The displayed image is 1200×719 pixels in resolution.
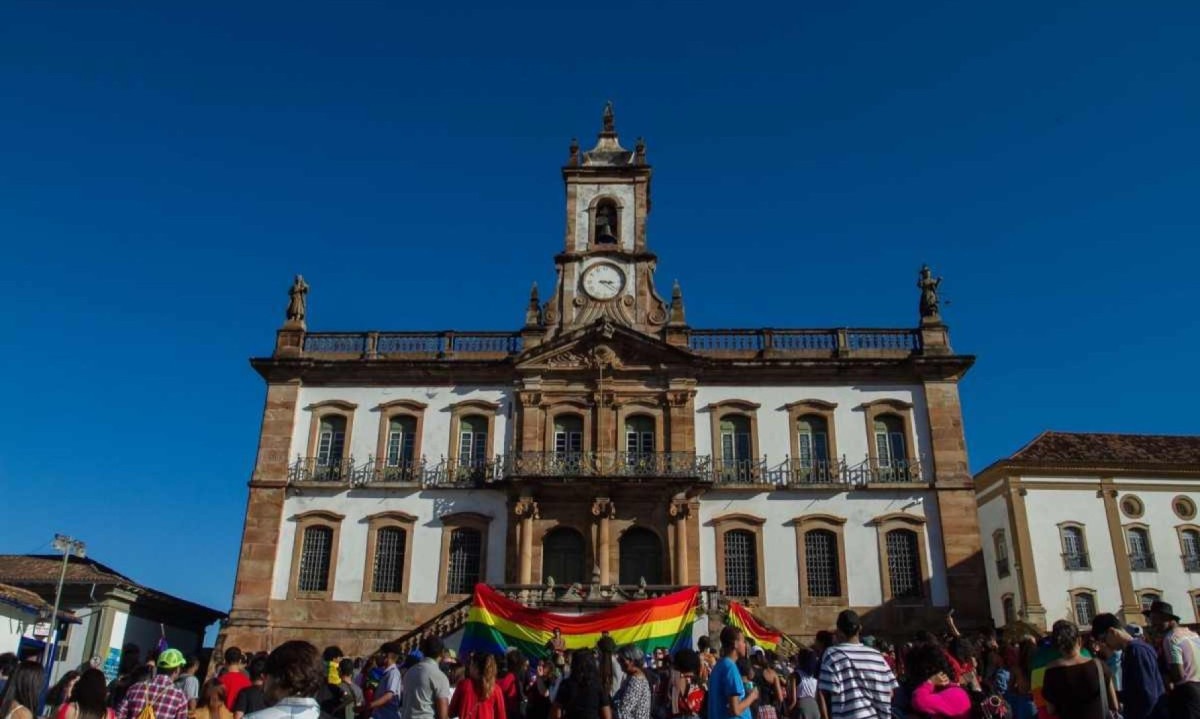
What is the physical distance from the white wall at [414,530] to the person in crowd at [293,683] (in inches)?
883

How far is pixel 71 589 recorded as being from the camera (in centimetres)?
2795

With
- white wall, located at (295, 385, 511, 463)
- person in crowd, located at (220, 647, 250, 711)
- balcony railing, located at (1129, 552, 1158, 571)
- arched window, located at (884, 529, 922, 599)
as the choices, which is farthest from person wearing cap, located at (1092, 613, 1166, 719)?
balcony railing, located at (1129, 552, 1158, 571)

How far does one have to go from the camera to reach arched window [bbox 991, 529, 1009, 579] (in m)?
38.1

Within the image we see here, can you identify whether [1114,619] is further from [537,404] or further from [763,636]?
[537,404]

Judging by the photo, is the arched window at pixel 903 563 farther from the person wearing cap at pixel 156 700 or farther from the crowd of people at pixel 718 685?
the person wearing cap at pixel 156 700

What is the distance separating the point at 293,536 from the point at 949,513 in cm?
1938

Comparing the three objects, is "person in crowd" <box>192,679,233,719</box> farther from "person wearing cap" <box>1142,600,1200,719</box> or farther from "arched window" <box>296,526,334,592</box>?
"arched window" <box>296,526,334,592</box>

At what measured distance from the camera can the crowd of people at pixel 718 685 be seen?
623 cm

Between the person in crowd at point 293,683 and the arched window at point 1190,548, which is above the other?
the arched window at point 1190,548

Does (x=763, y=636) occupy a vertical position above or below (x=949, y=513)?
below

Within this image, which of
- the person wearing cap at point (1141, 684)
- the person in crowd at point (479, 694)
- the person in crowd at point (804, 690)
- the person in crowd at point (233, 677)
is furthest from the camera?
the person in crowd at point (804, 690)

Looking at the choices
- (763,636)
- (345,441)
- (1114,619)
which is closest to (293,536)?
(345,441)

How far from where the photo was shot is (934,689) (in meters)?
6.23

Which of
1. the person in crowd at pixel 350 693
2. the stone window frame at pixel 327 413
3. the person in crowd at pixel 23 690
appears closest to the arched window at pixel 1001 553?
the stone window frame at pixel 327 413
